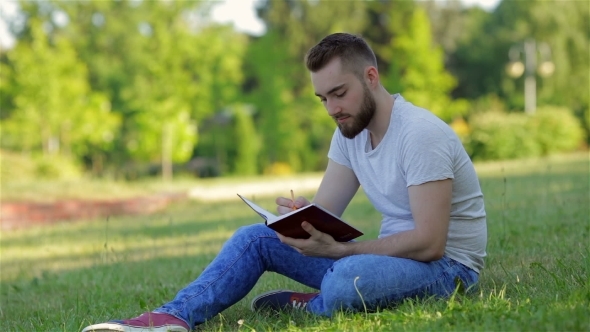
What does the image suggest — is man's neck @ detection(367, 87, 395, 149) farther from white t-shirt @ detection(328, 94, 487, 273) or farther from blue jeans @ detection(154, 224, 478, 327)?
blue jeans @ detection(154, 224, 478, 327)

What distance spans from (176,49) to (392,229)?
22191 mm

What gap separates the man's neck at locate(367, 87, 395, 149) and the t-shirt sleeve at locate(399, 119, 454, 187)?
0.73 feet

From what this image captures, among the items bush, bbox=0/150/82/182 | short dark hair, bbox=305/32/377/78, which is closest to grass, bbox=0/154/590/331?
short dark hair, bbox=305/32/377/78

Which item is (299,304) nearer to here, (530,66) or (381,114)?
(381,114)

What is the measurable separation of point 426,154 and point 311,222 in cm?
60

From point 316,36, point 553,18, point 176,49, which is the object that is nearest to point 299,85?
point 316,36

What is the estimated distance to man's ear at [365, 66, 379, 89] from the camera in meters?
3.82

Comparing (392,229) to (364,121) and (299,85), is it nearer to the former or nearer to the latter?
(364,121)

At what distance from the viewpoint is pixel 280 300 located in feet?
13.5

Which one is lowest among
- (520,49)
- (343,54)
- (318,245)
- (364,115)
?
(318,245)

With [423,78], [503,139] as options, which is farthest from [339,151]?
[423,78]

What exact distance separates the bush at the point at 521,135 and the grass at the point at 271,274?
13305mm

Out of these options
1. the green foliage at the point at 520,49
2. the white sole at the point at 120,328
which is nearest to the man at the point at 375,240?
the white sole at the point at 120,328

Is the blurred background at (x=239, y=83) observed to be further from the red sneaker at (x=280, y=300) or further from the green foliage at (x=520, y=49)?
the red sneaker at (x=280, y=300)
